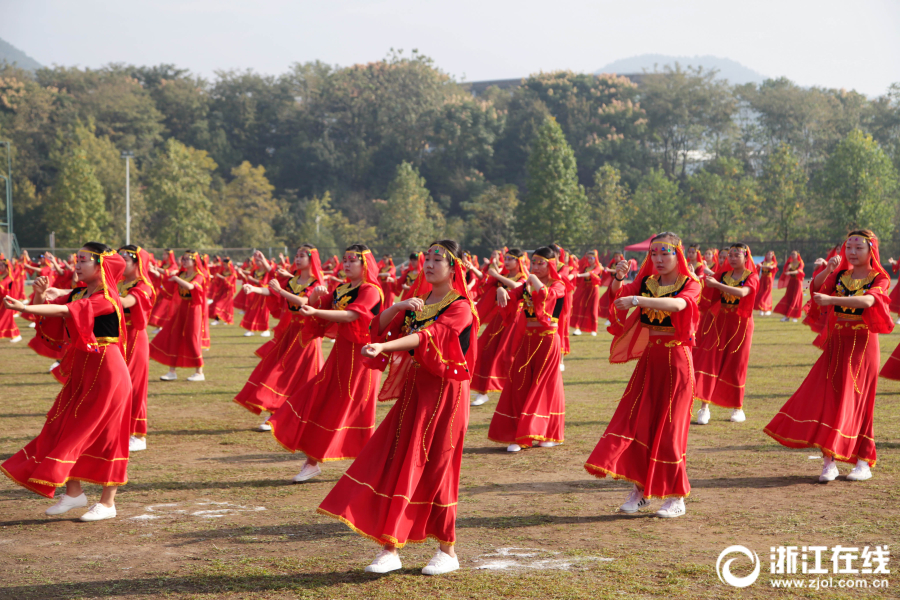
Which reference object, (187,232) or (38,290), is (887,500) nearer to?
(38,290)

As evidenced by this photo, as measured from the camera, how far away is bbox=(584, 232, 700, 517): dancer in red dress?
5984mm

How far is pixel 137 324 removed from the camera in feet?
23.4

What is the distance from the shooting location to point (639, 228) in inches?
2073

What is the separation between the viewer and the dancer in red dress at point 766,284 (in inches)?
885

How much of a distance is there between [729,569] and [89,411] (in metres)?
4.34

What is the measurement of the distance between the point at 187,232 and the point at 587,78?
33885 millimetres

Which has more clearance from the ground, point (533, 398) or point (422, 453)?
point (422, 453)

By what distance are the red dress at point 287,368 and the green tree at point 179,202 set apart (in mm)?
45404

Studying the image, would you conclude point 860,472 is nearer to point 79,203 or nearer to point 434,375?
point 434,375

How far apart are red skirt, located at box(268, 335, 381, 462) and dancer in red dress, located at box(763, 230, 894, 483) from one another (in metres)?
3.49

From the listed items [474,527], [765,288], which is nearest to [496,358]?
[474,527]

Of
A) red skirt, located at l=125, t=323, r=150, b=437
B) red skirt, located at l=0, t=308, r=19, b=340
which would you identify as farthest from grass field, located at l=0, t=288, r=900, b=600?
red skirt, located at l=0, t=308, r=19, b=340

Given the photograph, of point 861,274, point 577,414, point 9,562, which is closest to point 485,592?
point 9,562

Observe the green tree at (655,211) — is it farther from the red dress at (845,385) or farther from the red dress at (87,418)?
the red dress at (87,418)
